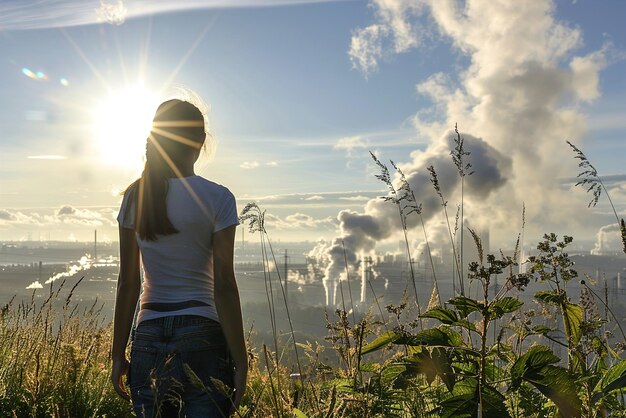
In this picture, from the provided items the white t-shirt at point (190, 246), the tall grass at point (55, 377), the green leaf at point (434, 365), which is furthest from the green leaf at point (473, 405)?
the tall grass at point (55, 377)

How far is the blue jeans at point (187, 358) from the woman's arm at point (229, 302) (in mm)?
65

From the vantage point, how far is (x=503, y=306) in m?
2.57

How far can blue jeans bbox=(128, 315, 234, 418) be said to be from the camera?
8.90 feet

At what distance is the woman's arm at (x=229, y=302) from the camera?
272 cm

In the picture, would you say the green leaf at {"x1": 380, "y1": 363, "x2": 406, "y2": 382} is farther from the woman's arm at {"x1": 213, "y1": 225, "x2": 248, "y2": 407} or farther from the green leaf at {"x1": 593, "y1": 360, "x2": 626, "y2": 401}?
the green leaf at {"x1": 593, "y1": 360, "x2": 626, "y2": 401}

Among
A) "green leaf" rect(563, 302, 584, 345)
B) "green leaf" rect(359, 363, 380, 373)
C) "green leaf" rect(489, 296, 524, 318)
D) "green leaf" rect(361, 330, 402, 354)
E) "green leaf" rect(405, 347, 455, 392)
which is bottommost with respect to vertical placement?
"green leaf" rect(359, 363, 380, 373)

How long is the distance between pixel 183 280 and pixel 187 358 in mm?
377

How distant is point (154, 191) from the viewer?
288 cm

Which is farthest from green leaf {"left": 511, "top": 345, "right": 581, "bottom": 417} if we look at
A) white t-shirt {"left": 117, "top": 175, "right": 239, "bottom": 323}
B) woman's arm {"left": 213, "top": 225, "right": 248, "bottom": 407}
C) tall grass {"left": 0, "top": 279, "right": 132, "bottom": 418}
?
tall grass {"left": 0, "top": 279, "right": 132, "bottom": 418}

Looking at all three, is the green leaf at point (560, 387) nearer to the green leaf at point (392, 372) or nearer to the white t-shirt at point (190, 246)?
the green leaf at point (392, 372)

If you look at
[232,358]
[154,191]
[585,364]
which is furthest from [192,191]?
[585,364]

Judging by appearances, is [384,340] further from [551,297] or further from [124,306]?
[124,306]

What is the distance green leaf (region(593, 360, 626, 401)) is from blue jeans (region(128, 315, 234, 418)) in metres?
1.62

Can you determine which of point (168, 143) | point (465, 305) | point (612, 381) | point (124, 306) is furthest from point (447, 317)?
point (124, 306)
